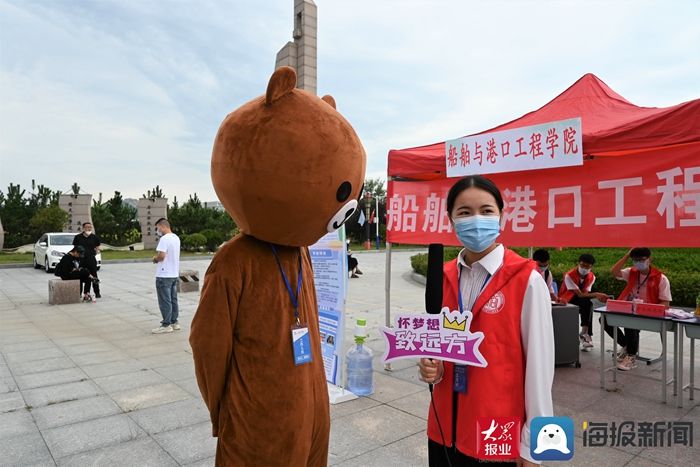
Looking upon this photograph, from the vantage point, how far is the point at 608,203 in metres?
3.77

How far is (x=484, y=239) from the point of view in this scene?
179 cm

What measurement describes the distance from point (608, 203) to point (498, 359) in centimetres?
276

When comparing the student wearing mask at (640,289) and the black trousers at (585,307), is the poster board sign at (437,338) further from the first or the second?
the black trousers at (585,307)

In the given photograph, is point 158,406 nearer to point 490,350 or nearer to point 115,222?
point 490,350

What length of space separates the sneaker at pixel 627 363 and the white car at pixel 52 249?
16.2 m

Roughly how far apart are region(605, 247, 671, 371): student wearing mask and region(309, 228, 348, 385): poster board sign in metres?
3.54

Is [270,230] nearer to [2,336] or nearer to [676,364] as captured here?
[676,364]

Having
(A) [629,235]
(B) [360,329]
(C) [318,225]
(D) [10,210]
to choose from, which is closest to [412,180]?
(B) [360,329]

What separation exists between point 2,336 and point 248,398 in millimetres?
7090

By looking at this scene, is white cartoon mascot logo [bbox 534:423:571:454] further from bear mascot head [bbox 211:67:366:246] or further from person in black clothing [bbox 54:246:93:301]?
person in black clothing [bbox 54:246:93:301]

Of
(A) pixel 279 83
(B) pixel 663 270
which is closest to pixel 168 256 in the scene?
(A) pixel 279 83

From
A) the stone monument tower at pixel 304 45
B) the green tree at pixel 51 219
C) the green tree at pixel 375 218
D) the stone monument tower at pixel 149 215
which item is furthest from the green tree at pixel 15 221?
the stone monument tower at pixel 304 45

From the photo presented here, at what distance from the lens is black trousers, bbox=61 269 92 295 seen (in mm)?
10352

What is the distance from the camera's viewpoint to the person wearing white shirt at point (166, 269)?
686 centimetres
